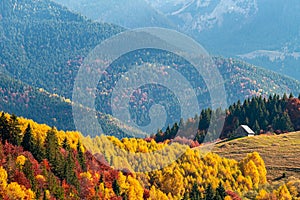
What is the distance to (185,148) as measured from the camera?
16650 cm

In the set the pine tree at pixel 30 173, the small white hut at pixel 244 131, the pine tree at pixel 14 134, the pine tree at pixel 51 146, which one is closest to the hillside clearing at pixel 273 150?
the small white hut at pixel 244 131

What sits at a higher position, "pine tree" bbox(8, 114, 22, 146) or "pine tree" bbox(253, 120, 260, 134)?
"pine tree" bbox(253, 120, 260, 134)

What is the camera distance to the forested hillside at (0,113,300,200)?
114 metres

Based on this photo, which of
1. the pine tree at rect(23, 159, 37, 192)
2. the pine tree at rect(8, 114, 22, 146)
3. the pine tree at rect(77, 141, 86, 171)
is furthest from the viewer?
the pine tree at rect(77, 141, 86, 171)

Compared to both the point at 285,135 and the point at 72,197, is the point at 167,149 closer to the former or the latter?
the point at 285,135

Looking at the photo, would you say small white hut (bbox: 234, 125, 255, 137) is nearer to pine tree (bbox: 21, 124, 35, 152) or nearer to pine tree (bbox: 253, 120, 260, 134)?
pine tree (bbox: 253, 120, 260, 134)

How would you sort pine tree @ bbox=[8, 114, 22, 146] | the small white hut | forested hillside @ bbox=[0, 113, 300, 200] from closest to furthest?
forested hillside @ bbox=[0, 113, 300, 200] → pine tree @ bbox=[8, 114, 22, 146] → the small white hut

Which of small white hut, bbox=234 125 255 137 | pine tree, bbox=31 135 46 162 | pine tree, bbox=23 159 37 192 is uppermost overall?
small white hut, bbox=234 125 255 137

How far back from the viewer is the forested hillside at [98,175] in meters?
114

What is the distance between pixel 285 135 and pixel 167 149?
113 feet

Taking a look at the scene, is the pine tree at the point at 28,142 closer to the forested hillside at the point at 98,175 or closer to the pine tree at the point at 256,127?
the forested hillside at the point at 98,175

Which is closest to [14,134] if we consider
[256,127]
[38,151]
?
[38,151]

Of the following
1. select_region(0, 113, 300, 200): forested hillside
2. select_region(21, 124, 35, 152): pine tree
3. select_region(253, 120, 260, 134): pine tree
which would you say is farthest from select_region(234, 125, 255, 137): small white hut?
select_region(21, 124, 35, 152): pine tree

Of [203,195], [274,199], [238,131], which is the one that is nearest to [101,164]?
[203,195]
